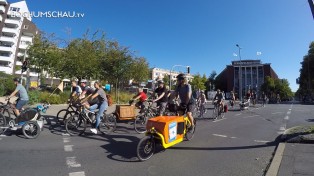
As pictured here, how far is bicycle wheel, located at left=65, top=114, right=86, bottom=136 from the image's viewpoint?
27.9 feet

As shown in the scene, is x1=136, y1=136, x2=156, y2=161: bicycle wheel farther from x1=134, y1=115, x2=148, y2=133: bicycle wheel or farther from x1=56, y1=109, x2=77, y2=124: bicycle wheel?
x1=56, y1=109, x2=77, y2=124: bicycle wheel

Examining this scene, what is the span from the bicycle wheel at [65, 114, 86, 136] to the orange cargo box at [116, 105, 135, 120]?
3072mm

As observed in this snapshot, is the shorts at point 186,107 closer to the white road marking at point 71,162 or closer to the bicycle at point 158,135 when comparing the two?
the bicycle at point 158,135

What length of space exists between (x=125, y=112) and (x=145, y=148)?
247 inches

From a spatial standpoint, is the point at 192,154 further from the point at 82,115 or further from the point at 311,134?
the point at 82,115

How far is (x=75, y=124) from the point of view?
8.75 meters

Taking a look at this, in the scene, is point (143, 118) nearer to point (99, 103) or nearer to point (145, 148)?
point (99, 103)

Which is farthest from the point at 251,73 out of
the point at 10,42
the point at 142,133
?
the point at 142,133

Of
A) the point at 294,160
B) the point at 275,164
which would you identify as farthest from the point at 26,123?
the point at 294,160

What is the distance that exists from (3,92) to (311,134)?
25476 mm

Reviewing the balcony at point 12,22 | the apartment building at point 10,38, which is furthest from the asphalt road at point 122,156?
the balcony at point 12,22

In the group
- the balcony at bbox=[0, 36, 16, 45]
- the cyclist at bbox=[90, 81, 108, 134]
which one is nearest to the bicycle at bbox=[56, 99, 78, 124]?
the cyclist at bbox=[90, 81, 108, 134]

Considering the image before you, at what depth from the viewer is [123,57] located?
29016mm

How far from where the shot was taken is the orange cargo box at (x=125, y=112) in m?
11.7
